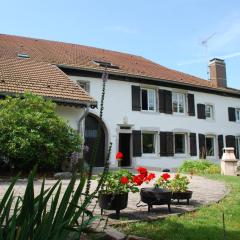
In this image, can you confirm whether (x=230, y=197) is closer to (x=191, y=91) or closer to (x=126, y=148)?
(x=126, y=148)

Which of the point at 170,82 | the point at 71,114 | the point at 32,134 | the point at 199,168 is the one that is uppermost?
the point at 170,82

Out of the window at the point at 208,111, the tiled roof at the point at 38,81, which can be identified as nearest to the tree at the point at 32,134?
the tiled roof at the point at 38,81

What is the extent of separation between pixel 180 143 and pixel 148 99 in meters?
3.72

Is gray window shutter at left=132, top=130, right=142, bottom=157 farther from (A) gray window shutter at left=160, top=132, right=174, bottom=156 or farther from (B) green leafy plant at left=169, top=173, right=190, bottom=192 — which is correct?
(B) green leafy plant at left=169, top=173, right=190, bottom=192

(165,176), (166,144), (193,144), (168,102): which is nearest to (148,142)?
(166,144)

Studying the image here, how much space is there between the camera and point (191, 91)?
912 inches

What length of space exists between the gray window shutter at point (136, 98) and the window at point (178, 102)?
2.94m

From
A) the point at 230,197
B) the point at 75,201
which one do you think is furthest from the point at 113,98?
the point at 75,201

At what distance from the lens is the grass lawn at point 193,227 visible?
437 centimetres

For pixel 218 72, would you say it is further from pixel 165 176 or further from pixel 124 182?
pixel 124 182

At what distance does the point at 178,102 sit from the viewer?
890 inches

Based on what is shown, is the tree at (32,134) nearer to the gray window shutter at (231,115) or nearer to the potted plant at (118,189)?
the potted plant at (118,189)

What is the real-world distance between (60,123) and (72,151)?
1249 mm

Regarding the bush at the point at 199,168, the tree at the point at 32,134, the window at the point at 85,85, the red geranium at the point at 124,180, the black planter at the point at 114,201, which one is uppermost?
the window at the point at 85,85
